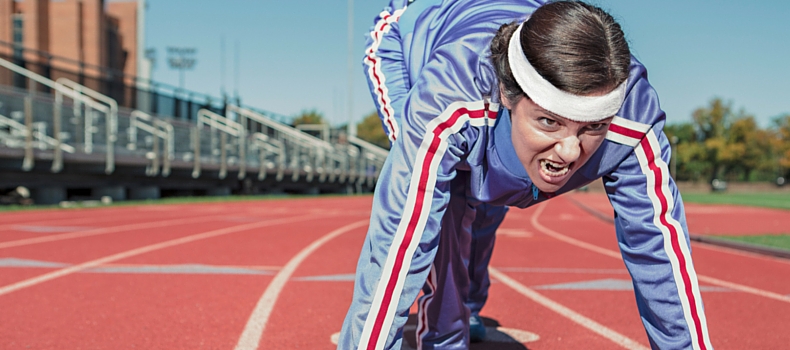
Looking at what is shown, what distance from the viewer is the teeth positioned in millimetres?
2193

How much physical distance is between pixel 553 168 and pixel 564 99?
0.28 meters

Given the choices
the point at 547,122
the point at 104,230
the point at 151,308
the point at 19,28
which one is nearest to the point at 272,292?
the point at 151,308

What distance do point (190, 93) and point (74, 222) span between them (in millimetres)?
20912

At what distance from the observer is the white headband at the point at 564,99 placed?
2006 mm

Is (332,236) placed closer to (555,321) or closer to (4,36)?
(555,321)

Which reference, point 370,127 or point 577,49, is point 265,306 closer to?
point 577,49

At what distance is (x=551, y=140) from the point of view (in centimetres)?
212

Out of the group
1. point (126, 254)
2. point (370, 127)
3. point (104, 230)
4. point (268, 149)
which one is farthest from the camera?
point (370, 127)

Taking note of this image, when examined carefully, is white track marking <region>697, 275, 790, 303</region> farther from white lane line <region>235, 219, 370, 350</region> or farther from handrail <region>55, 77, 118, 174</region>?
handrail <region>55, 77, 118, 174</region>

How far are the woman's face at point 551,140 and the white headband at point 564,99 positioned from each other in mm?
32

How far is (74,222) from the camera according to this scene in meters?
12.6

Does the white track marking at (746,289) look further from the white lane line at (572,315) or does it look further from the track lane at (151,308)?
the track lane at (151,308)

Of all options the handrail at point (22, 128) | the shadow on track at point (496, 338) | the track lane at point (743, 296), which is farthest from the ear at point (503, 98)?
the handrail at point (22, 128)

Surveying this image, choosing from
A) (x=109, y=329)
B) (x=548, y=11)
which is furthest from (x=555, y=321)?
(x=548, y=11)
